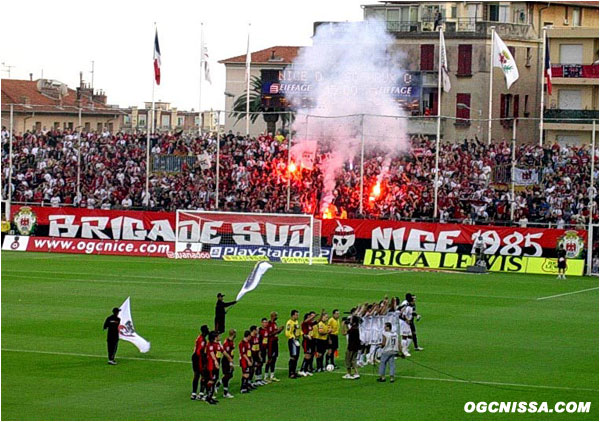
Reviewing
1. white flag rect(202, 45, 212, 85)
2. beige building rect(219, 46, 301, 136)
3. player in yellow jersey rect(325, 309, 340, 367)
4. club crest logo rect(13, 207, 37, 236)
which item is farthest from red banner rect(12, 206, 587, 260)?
beige building rect(219, 46, 301, 136)

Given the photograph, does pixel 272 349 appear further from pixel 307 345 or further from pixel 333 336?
pixel 333 336

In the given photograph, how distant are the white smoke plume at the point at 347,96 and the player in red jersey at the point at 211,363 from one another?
113ft

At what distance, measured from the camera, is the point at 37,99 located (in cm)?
10131

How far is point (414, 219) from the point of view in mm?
57344

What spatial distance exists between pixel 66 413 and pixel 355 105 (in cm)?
4616

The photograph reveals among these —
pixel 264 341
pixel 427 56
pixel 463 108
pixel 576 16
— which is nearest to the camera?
pixel 264 341

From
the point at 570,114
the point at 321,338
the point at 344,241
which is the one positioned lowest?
the point at 321,338

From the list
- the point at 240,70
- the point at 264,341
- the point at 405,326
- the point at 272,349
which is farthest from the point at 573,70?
the point at 264,341

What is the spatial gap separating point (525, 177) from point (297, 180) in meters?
11.2

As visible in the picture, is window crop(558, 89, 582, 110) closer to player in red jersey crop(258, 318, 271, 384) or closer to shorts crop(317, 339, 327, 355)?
shorts crop(317, 339, 327, 355)

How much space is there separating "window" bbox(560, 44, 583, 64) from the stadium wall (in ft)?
96.8

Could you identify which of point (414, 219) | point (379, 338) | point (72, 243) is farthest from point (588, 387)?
point (72, 243)

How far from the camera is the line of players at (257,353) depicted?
980 inches

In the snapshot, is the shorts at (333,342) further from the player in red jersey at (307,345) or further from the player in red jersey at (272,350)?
the player in red jersey at (272,350)
